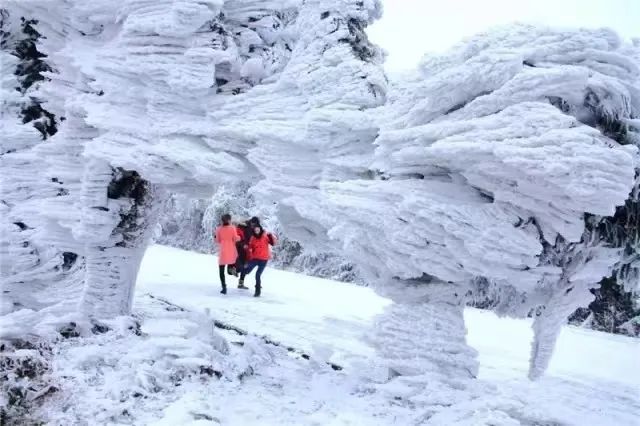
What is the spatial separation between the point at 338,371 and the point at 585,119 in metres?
2.53

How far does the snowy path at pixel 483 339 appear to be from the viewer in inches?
178

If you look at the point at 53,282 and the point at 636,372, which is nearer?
the point at 53,282

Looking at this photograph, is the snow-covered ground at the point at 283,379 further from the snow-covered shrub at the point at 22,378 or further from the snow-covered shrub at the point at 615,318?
the snow-covered shrub at the point at 615,318

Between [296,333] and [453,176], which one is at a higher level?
[453,176]

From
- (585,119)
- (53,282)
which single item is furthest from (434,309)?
(53,282)

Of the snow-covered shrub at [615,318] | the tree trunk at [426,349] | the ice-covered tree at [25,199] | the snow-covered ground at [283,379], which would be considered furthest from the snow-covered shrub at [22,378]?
the snow-covered shrub at [615,318]

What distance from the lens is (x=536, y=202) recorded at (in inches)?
122

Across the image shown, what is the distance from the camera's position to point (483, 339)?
759 centimetres

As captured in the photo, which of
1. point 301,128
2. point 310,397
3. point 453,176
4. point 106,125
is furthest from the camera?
point 106,125

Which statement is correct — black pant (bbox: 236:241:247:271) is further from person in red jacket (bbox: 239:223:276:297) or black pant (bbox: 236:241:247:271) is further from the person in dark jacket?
person in red jacket (bbox: 239:223:276:297)

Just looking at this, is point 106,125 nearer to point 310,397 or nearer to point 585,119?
point 310,397

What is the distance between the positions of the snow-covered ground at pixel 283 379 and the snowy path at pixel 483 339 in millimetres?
24

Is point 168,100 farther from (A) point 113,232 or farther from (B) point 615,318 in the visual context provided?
(B) point 615,318

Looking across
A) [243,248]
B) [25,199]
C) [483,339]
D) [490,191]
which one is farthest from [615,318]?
[25,199]
